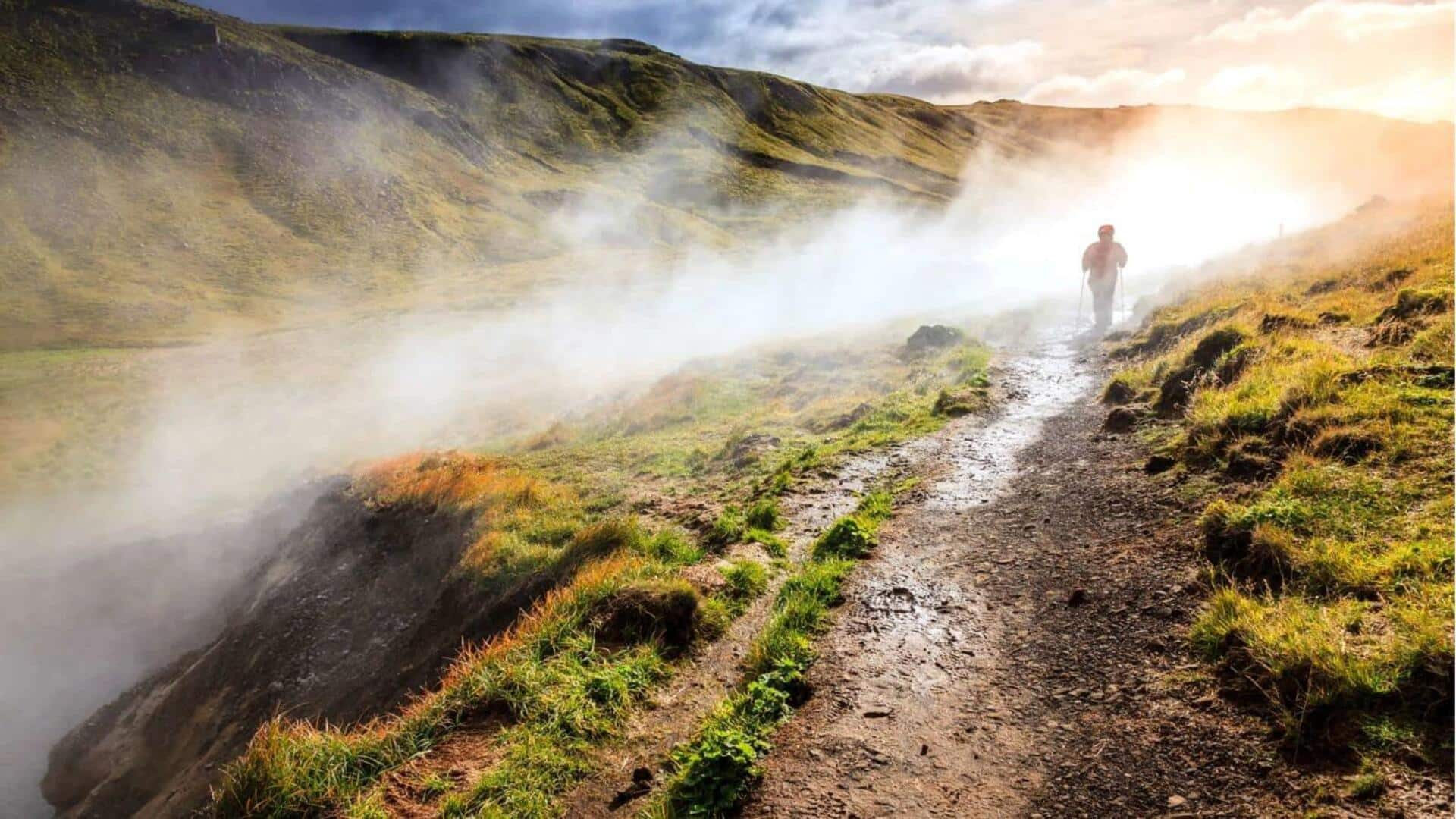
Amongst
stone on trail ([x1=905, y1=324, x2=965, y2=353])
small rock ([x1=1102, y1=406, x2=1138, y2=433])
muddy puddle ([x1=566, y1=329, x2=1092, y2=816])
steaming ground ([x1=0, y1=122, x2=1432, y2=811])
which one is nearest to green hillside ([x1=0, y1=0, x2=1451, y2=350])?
steaming ground ([x1=0, y1=122, x2=1432, y2=811])

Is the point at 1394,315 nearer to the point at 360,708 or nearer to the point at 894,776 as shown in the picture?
the point at 894,776

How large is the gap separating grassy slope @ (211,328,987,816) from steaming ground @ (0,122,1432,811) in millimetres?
8126

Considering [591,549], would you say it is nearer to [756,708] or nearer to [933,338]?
[756,708]

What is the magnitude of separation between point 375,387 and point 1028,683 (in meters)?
44.2

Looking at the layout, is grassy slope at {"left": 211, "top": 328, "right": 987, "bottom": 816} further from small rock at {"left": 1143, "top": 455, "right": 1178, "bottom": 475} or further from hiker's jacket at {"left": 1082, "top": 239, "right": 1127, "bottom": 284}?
hiker's jacket at {"left": 1082, "top": 239, "right": 1127, "bottom": 284}

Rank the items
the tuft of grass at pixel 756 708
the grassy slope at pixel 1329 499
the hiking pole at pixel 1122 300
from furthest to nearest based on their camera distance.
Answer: the hiking pole at pixel 1122 300 < the tuft of grass at pixel 756 708 < the grassy slope at pixel 1329 499

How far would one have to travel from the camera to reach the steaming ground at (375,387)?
21.1 metres

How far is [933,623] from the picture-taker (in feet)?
21.8

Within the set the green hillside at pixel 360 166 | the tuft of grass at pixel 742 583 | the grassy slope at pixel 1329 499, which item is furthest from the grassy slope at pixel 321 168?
the grassy slope at pixel 1329 499

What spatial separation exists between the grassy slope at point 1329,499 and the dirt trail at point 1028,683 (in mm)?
394

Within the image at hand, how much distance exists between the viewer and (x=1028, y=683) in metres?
5.47

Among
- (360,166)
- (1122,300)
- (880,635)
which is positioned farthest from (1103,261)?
(360,166)

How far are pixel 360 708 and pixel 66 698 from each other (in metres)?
17.1

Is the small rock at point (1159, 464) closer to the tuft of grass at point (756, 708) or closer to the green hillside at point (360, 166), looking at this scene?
the tuft of grass at point (756, 708)
